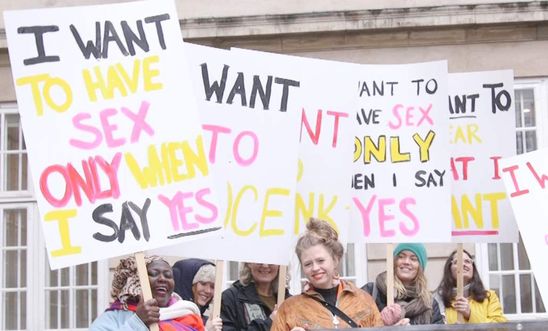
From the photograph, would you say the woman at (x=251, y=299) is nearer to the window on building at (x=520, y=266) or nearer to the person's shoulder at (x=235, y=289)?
the person's shoulder at (x=235, y=289)

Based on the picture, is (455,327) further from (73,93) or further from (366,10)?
(366,10)

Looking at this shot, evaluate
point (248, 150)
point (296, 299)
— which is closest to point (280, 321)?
point (296, 299)

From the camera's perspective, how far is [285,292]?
6359 millimetres

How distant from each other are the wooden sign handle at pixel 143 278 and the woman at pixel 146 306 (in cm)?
2

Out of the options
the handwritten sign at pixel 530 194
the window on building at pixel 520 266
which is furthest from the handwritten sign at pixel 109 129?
the window on building at pixel 520 266

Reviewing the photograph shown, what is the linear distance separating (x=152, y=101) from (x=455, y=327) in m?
1.74

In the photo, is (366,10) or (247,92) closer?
(247,92)

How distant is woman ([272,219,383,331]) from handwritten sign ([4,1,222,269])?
480 mm

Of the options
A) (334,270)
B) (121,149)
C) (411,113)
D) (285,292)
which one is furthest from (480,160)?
(121,149)

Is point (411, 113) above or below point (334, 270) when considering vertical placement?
above

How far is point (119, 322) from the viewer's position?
552 cm

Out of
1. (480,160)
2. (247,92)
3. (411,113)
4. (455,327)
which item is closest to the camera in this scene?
(455,327)

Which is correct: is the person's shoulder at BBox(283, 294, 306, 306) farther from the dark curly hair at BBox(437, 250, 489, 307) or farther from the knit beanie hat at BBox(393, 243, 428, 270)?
the dark curly hair at BBox(437, 250, 489, 307)

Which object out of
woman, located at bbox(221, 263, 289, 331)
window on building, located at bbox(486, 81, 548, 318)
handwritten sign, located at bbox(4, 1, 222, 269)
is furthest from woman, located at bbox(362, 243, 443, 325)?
window on building, located at bbox(486, 81, 548, 318)
